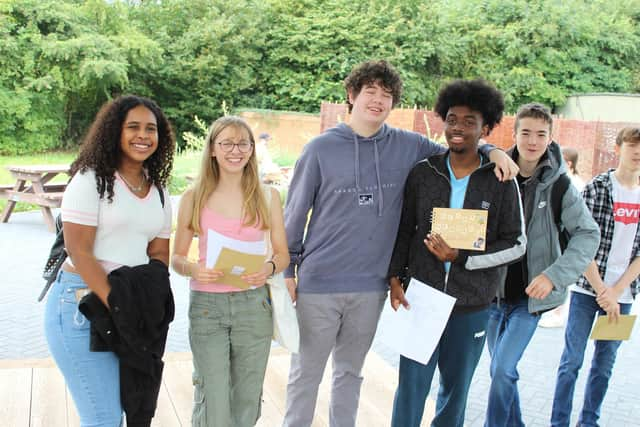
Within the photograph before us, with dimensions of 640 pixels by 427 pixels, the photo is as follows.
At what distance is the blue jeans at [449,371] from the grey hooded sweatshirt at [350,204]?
1.40 ft

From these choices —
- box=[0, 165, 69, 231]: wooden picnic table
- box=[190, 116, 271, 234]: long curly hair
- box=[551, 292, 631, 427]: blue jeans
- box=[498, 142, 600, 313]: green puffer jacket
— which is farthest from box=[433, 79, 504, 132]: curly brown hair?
box=[0, 165, 69, 231]: wooden picnic table

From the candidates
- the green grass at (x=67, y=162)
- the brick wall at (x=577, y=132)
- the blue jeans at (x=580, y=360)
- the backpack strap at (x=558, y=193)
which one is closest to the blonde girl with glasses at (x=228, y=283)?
the backpack strap at (x=558, y=193)

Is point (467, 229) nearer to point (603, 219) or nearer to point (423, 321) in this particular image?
point (423, 321)

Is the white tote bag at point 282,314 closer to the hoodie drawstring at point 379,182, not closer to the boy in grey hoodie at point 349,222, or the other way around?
the boy in grey hoodie at point 349,222

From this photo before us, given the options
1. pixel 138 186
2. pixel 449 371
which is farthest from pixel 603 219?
pixel 138 186

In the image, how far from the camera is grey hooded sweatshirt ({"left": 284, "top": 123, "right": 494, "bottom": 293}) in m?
2.96

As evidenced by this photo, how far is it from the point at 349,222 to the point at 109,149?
1.17 m

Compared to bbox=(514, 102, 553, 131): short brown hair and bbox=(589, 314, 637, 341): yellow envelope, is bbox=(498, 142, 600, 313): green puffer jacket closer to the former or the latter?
bbox=(514, 102, 553, 131): short brown hair

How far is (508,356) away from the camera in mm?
3133

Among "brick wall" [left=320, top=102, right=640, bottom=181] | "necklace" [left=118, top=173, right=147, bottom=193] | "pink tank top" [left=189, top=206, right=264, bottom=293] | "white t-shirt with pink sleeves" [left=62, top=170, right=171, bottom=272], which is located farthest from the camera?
"brick wall" [left=320, top=102, right=640, bottom=181]

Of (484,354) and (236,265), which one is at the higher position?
(236,265)

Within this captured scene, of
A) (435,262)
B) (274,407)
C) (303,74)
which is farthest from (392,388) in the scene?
(303,74)

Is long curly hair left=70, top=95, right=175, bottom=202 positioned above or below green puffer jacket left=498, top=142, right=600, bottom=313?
above

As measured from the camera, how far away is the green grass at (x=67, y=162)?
11108 millimetres
